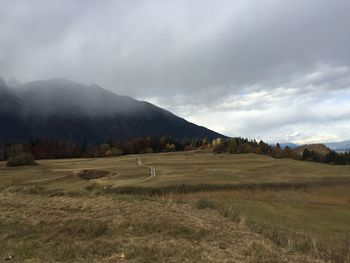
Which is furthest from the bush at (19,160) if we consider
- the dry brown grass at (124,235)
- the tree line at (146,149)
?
the dry brown grass at (124,235)

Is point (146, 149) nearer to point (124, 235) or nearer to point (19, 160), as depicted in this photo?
point (19, 160)

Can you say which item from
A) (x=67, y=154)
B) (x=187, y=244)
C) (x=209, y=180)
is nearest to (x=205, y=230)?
(x=187, y=244)

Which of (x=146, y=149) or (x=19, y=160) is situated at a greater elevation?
(x=146, y=149)

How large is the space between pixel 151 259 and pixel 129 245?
5.11ft

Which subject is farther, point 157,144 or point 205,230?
point 157,144

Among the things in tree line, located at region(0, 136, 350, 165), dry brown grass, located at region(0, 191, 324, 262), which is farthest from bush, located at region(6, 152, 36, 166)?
dry brown grass, located at region(0, 191, 324, 262)

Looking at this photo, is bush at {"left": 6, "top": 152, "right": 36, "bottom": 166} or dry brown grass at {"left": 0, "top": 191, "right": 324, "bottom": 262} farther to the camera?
bush at {"left": 6, "top": 152, "right": 36, "bottom": 166}

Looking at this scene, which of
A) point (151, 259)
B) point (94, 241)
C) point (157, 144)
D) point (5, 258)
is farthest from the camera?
point (157, 144)

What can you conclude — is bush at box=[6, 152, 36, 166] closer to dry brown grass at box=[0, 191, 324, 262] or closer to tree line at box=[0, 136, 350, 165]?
tree line at box=[0, 136, 350, 165]

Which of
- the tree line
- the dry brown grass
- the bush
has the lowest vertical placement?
the dry brown grass

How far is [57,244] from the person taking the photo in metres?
14.1

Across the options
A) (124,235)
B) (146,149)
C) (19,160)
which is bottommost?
(124,235)

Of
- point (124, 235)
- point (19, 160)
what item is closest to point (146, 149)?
point (19, 160)

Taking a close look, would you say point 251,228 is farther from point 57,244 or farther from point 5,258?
point 5,258
